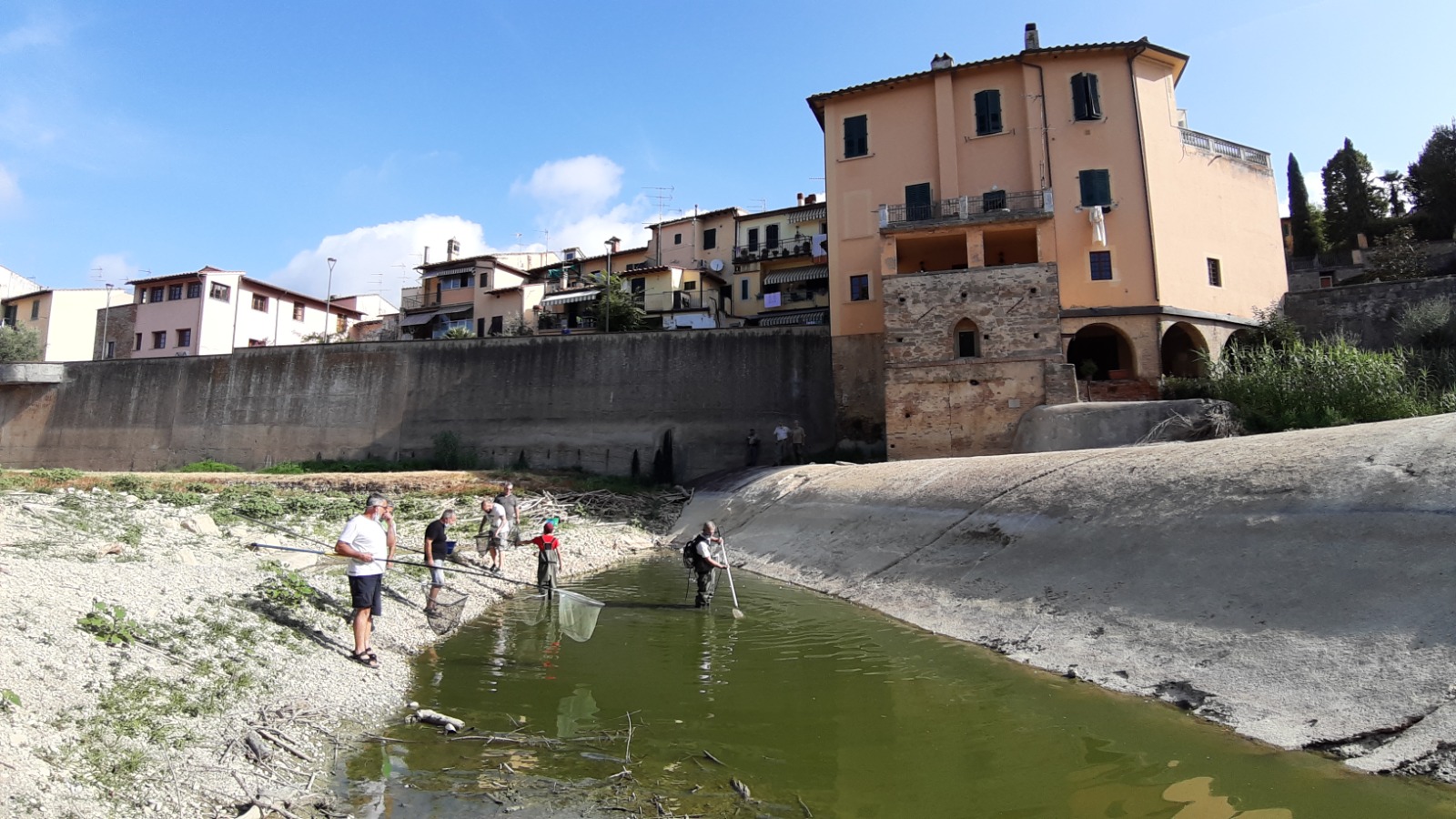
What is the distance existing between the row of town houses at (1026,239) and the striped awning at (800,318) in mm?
11012

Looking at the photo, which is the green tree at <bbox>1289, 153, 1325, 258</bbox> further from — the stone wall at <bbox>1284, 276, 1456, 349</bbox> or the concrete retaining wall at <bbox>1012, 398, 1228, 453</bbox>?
the concrete retaining wall at <bbox>1012, 398, 1228, 453</bbox>

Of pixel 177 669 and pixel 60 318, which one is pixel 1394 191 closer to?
pixel 177 669

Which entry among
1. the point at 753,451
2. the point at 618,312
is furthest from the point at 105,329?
the point at 753,451

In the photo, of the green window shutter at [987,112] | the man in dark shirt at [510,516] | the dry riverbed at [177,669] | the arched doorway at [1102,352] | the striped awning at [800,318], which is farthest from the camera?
the striped awning at [800,318]

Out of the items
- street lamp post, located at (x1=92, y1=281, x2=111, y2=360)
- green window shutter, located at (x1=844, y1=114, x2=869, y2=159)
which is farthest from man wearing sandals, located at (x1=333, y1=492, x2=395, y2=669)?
street lamp post, located at (x1=92, y1=281, x2=111, y2=360)

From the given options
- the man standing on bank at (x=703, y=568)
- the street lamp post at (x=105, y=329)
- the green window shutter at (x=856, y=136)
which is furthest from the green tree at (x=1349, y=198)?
the street lamp post at (x=105, y=329)

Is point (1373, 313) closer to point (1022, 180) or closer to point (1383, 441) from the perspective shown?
point (1022, 180)

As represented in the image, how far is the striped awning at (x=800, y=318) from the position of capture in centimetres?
4365

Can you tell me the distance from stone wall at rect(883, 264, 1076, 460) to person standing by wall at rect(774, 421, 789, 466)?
208 inches

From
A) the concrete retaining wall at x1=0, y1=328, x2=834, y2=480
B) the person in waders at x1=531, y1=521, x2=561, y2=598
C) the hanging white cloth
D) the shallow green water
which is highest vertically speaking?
the hanging white cloth

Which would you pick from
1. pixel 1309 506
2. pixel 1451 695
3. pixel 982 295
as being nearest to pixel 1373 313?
pixel 982 295

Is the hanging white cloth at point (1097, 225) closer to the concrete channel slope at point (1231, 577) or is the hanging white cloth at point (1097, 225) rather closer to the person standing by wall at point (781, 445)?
the person standing by wall at point (781, 445)

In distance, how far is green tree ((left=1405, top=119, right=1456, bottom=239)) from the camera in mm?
44062

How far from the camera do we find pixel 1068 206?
2955cm
